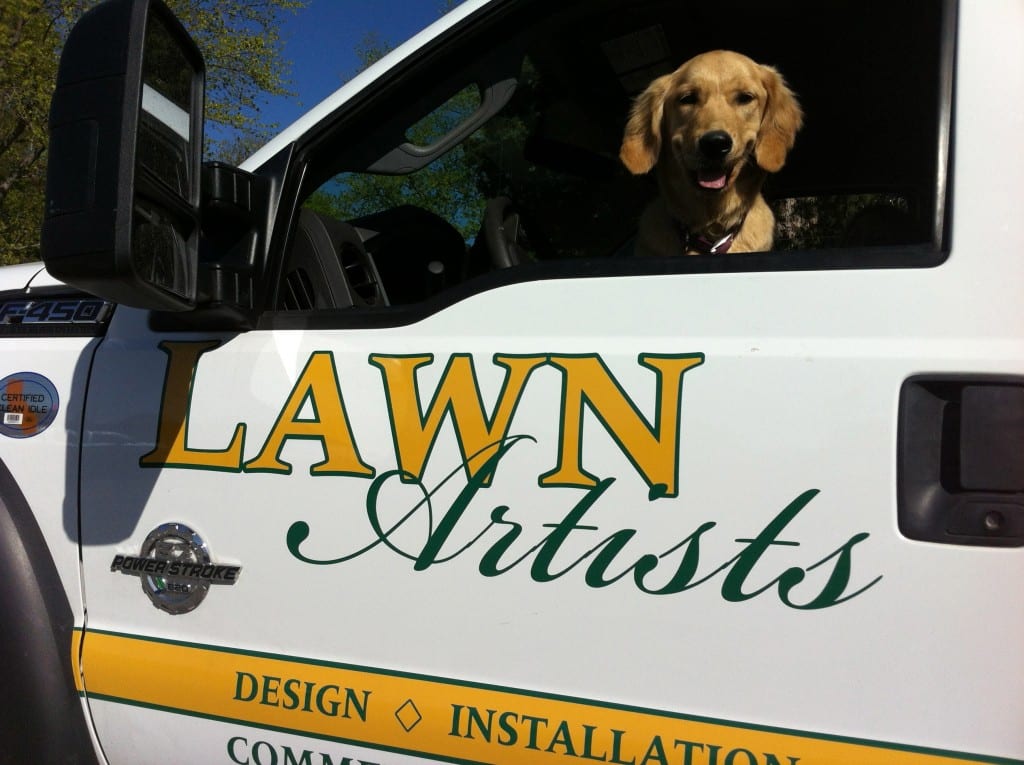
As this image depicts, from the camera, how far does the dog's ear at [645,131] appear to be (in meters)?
2.25

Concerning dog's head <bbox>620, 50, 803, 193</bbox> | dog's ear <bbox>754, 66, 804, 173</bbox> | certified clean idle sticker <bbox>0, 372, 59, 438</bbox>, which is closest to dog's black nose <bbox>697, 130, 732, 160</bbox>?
dog's head <bbox>620, 50, 803, 193</bbox>

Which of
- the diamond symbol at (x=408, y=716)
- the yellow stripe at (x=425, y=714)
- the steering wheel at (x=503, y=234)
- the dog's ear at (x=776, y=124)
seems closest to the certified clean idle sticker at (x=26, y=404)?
the yellow stripe at (x=425, y=714)

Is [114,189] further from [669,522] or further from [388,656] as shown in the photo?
[669,522]

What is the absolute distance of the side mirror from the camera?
4.08ft

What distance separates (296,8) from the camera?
46.5 ft

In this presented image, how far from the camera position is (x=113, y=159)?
4.07 feet

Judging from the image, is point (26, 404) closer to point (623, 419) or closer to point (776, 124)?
point (623, 419)

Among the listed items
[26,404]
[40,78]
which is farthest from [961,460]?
[40,78]

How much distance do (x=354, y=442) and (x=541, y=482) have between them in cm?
35

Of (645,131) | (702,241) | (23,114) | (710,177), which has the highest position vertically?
(23,114)

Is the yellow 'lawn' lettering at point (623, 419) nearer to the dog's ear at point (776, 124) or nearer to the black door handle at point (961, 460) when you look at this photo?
the black door handle at point (961, 460)

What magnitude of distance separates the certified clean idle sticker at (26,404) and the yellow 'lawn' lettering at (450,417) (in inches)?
10.8

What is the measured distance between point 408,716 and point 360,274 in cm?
119

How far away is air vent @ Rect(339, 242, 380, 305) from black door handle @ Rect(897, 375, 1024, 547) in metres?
1.37
